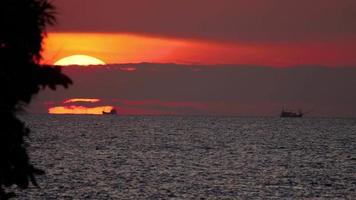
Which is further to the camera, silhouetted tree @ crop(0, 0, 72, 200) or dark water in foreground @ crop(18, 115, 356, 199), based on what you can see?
dark water in foreground @ crop(18, 115, 356, 199)

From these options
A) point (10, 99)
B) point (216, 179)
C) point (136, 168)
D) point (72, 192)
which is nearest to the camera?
point (10, 99)

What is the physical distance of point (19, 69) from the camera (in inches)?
626

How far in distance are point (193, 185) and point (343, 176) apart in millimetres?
26379

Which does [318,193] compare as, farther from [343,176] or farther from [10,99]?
[10,99]

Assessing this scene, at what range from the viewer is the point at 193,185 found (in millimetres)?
84688

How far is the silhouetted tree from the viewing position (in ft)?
A: 51.6

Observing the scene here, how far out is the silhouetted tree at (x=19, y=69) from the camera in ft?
51.6

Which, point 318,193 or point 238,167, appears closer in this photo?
point 318,193

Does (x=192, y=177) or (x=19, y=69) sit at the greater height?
(x=19, y=69)

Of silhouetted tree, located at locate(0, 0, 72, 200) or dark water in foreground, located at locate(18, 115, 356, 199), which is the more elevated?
silhouetted tree, located at locate(0, 0, 72, 200)

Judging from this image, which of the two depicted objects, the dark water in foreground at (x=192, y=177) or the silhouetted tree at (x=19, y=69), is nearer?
the silhouetted tree at (x=19, y=69)

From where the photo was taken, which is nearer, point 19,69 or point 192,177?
point 19,69

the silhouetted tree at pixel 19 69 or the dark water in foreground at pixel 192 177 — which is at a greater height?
the silhouetted tree at pixel 19 69

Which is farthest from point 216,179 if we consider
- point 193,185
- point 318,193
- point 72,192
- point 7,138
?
point 7,138
